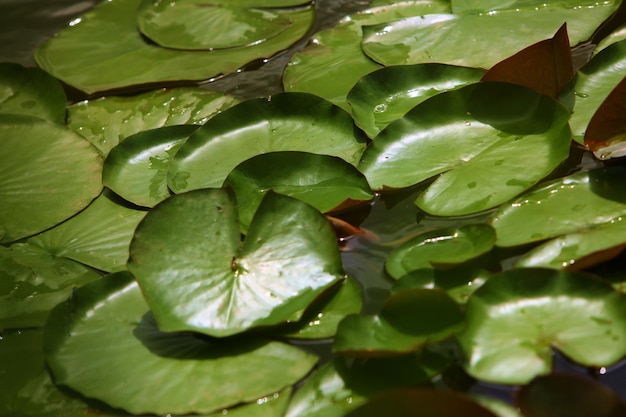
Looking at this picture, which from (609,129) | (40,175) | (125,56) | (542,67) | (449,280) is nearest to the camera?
(449,280)

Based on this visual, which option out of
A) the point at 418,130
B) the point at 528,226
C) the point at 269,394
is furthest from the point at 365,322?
the point at 418,130

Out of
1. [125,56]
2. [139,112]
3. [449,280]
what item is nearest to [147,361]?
[449,280]

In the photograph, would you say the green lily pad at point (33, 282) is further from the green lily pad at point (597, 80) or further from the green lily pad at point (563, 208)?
the green lily pad at point (597, 80)

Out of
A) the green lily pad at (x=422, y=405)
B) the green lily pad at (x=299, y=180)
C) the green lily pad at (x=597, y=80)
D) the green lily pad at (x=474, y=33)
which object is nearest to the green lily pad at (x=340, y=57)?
the green lily pad at (x=474, y=33)

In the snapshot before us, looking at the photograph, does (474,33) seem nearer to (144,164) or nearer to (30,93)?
(144,164)

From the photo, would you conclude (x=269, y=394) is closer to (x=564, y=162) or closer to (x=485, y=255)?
(x=485, y=255)

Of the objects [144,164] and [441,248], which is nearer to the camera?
[441,248]

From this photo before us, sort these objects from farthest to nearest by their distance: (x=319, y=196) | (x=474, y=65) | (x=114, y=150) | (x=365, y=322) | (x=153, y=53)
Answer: (x=153, y=53) < (x=474, y=65) < (x=114, y=150) < (x=319, y=196) < (x=365, y=322)
